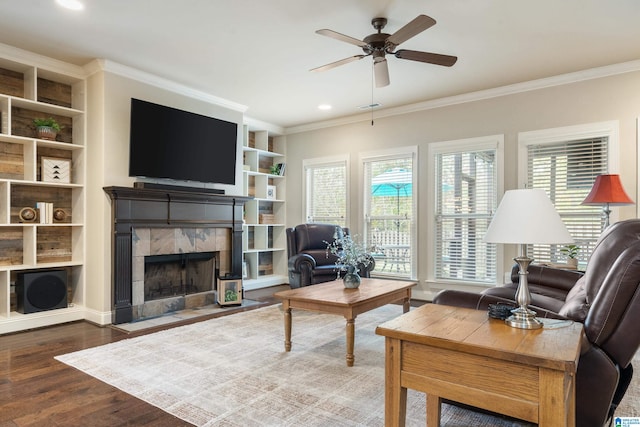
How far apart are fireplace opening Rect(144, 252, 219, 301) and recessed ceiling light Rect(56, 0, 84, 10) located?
2596mm

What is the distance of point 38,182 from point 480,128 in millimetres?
5166

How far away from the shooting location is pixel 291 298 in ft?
10.8

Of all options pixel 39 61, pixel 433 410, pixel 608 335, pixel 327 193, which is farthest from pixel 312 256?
pixel 608 335

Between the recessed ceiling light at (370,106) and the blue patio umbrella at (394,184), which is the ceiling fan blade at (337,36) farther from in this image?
the blue patio umbrella at (394,184)

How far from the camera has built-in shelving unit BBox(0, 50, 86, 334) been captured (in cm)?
392

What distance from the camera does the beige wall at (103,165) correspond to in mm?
4215

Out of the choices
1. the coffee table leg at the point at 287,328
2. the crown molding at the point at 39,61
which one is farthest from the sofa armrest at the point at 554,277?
the crown molding at the point at 39,61

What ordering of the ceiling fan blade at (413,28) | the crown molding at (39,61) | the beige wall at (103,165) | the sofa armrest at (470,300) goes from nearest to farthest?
1. the sofa armrest at (470,300)
2. the ceiling fan blade at (413,28)
3. the crown molding at (39,61)
4. the beige wall at (103,165)

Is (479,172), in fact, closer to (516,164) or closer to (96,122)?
(516,164)

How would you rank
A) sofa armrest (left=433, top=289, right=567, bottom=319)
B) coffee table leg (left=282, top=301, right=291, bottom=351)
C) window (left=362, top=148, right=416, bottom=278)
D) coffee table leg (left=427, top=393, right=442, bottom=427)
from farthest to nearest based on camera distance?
window (left=362, top=148, right=416, bottom=278)
coffee table leg (left=282, top=301, right=291, bottom=351)
sofa armrest (left=433, top=289, right=567, bottom=319)
coffee table leg (left=427, top=393, right=442, bottom=427)

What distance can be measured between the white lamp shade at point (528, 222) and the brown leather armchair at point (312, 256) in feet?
9.07

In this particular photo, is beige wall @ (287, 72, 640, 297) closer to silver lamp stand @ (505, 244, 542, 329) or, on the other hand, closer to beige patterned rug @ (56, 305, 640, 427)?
beige patterned rug @ (56, 305, 640, 427)

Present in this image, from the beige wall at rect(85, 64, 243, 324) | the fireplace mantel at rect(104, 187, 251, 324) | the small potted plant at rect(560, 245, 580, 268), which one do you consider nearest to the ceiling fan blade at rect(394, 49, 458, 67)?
the small potted plant at rect(560, 245, 580, 268)

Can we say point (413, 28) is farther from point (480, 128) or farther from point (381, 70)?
point (480, 128)
